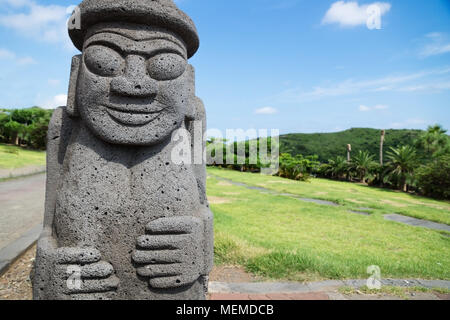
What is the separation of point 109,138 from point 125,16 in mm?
737

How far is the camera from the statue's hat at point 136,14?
1723 mm

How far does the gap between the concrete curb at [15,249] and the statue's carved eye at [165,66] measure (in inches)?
118

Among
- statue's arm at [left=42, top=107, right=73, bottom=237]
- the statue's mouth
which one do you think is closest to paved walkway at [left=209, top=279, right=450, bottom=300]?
statue's arm at [left=42, top=107, right=73, bottom=237]

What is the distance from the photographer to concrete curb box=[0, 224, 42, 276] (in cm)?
335

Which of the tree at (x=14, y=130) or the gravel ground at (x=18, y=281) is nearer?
the gravel ground at (x=18, y=281)

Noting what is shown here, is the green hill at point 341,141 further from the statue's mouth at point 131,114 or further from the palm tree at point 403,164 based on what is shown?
the statue's mouth at point 131,114

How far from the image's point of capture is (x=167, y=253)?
1698 mm

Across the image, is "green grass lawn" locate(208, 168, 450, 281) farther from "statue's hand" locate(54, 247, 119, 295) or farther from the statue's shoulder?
the statue's shoulder

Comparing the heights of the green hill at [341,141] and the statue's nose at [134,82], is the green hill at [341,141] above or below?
above

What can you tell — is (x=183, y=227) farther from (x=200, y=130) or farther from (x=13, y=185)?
(x=13, y=185)

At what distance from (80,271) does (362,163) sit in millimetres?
21739

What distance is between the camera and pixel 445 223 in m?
6.45

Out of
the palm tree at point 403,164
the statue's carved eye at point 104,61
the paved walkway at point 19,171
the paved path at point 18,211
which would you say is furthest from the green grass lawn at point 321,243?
the palm tree at point 403,164

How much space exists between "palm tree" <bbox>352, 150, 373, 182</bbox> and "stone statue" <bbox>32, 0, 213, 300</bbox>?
2101 cm
